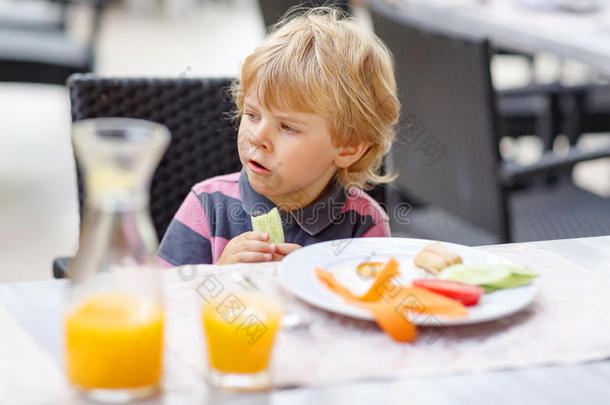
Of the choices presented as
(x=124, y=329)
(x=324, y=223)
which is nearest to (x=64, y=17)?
(x=324, y=223)

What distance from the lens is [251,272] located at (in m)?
0.95

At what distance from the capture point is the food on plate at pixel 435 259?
0.94 metres

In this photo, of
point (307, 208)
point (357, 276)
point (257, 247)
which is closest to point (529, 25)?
point (307, 208)

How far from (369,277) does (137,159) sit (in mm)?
401

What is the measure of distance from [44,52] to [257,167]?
2.32 meters

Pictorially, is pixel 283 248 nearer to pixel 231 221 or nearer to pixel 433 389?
pixel 231 221

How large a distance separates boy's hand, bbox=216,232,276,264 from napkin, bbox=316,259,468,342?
0.63 ft

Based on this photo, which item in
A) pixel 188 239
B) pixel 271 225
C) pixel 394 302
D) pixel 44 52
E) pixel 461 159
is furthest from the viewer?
pixel 44 52

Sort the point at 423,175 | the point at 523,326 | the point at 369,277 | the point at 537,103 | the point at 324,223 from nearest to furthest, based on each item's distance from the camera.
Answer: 1. the point at 523,326
2. the point at 369,277
3. the point at 324,223
4. the point at 423,175
5. the point at 537,103

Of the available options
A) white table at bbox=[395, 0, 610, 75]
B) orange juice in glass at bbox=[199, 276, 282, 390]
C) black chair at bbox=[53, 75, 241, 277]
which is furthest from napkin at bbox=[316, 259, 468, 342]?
white table at bbox=[395, 0, 610, 75]

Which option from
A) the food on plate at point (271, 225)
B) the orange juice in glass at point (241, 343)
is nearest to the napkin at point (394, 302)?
the orange juice in glass at point (241, 343)

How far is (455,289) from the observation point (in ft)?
2.79

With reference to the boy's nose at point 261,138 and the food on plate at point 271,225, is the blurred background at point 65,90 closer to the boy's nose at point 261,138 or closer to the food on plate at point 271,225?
the boy's nose at point 261,138

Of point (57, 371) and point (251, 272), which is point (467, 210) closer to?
point (251, 272)
